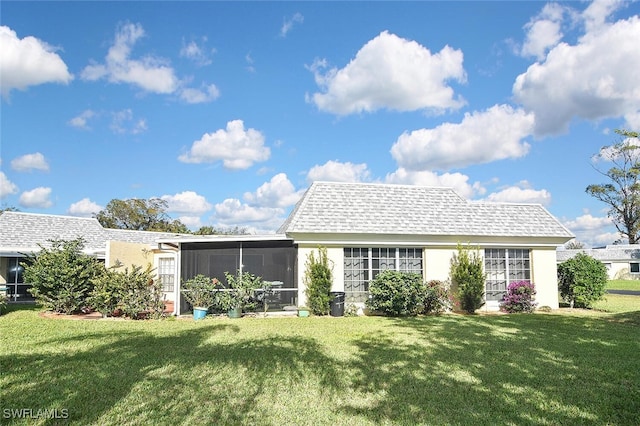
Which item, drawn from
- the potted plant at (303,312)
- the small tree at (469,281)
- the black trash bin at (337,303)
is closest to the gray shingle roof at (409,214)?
the small tree at (469,281)

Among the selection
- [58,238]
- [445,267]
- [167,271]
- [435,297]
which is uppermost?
[58,238]

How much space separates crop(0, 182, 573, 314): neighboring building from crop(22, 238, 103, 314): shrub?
1.36 meters

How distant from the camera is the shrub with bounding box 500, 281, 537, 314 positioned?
16.7 meters

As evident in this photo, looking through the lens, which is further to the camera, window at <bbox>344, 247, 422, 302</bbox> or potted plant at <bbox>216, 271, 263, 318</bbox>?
window at <bbox>344, 247, 422, 302</bbox>

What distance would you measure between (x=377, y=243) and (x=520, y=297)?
609 cm

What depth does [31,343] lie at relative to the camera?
9.89 m

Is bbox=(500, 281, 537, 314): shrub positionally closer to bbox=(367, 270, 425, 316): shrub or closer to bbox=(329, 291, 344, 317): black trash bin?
bbox=(367, 270, 425, 316): shrub

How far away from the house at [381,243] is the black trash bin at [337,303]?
704 millimetres

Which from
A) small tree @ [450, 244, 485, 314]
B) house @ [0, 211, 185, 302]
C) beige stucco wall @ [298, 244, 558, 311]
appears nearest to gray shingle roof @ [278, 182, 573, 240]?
beige stucco wall @ [298, 244, 558, 311]

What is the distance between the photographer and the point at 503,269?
702 inches

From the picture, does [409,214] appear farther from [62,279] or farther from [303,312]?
[62,279]

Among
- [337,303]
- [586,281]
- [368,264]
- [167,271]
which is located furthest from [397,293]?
[167,271]

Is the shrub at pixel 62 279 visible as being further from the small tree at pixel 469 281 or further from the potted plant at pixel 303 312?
the small tree at pixel 469 281

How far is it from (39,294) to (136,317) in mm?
4305
